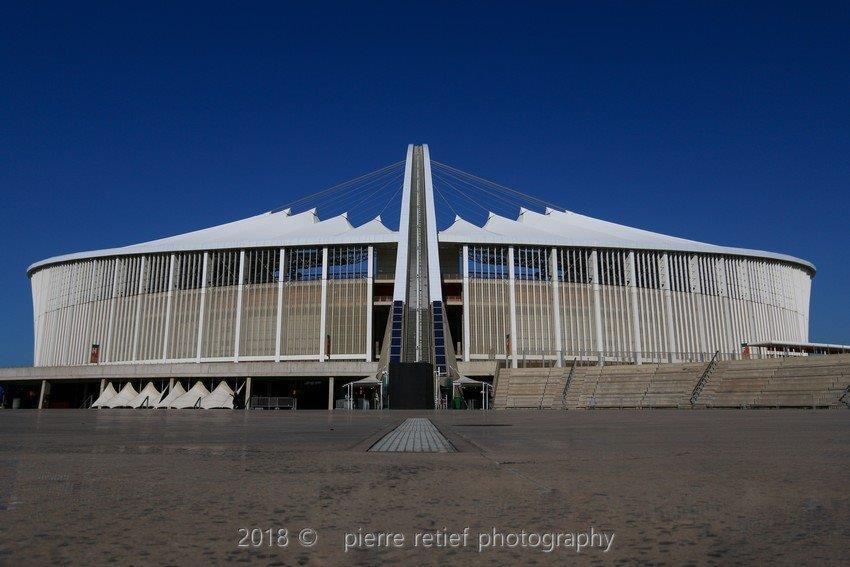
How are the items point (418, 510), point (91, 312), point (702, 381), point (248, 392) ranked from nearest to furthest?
point (418, 510) < point (702, 381) < point (248, 392) < point (91, 312)

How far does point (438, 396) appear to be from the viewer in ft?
108

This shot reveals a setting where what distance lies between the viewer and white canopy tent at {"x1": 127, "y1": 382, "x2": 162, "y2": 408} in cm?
4166

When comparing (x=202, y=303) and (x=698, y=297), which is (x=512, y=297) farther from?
(x=202, y=303)

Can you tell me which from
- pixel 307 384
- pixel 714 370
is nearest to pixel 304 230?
pixel 307 384

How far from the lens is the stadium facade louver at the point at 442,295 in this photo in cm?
5047

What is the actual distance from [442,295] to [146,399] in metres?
21.1

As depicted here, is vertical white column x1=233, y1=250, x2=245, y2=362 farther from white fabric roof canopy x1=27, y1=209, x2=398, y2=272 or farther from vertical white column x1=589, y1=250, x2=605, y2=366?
vertical white column x1=589, y1=250, x2=605, y2=366

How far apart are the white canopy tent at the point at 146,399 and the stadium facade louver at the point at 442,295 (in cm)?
829

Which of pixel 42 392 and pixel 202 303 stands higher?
pixel 202 303

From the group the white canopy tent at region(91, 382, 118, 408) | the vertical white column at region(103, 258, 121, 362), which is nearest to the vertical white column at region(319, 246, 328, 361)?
the white canopy tent at region(91, 382, 118, 408)

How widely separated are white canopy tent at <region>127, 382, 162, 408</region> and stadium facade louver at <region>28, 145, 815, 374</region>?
8.29 m

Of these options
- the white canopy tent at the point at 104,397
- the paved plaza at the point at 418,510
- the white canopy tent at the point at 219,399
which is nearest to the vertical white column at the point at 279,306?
the white canopy tent at the point at 219,399

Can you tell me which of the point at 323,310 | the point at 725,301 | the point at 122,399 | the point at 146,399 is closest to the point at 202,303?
the point at 323,310

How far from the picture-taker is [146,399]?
42.2 meters
